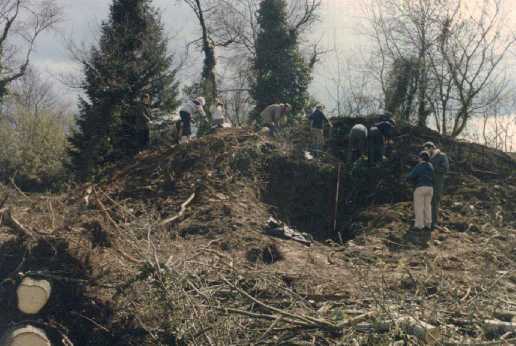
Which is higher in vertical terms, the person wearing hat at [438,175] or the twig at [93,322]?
the person wearing hat at [438,175]

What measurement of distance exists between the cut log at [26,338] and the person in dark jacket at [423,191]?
6.33 metres

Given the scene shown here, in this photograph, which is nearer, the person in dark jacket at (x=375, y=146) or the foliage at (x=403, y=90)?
the person in dark jacket at (x=375, y=146)

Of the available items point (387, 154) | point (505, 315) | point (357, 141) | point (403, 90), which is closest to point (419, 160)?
point (357, 141)

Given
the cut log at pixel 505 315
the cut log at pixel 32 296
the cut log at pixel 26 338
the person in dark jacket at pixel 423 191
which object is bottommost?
the cut log at pixel 26 338

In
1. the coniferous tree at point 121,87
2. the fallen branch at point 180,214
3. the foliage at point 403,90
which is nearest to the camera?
the fallen branch at point 180,214

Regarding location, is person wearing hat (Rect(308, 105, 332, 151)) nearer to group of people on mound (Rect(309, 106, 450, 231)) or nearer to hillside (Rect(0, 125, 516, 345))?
group of people on mound (Rect(309, 106, 450, 231))

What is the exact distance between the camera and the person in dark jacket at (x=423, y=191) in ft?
29.5

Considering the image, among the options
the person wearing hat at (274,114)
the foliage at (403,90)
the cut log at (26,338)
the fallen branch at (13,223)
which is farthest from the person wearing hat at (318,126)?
the cut log at (26,338)

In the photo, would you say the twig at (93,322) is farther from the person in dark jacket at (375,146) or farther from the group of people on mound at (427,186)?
the person in dark jacket at (375,146)

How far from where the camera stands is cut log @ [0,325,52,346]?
5.14 meters

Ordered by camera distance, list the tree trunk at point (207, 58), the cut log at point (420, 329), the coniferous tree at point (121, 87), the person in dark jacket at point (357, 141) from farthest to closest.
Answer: the tree trunk at point (207, 58) → the coniferous tree at point (121, 87) → the person in dark jacket at point (357, 141) → the cut log at point (420, 329)

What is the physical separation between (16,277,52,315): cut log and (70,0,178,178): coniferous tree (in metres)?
10.6

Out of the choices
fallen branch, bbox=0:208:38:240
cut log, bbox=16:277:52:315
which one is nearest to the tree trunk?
fallen branch, bbox=0:208:38:240

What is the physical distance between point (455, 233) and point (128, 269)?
601 centimetres
